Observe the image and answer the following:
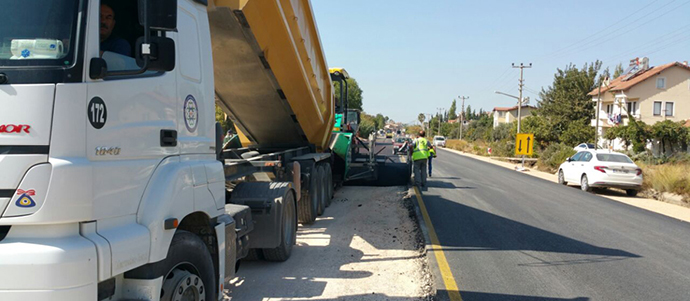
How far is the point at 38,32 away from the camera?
9.36 feet

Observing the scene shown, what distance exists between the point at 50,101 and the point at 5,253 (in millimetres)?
801

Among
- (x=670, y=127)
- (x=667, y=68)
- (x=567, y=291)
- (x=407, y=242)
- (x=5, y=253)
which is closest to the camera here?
(x=5, y=253)

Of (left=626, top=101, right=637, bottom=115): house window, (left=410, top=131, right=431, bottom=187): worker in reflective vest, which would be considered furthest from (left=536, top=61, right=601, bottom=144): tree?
(left=410, top=131, right=431, bottom=187): worker in reflective vest

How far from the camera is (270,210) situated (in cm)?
627

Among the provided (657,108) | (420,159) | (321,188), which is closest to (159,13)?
(321,188)

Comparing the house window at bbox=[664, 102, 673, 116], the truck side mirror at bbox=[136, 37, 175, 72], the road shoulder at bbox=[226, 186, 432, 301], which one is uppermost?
the house window at bbox=[664, 102, 673, 116]

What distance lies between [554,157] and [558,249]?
2209cm

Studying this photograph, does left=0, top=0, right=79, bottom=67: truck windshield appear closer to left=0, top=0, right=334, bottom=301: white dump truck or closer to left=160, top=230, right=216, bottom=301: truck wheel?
left=0, top=0, right=334, bottom=301: white dump truck

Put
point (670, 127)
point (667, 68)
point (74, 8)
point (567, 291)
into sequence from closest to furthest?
point (74, 8), point (567, 291), point (670, 127), point (667, 68)

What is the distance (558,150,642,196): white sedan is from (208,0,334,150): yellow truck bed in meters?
10.4

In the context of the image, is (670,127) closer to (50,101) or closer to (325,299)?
(325,299)

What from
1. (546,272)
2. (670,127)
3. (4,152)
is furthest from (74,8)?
(670,127)

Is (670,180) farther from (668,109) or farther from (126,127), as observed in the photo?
(668,109)

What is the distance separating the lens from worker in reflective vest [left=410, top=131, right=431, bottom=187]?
1449 cm
